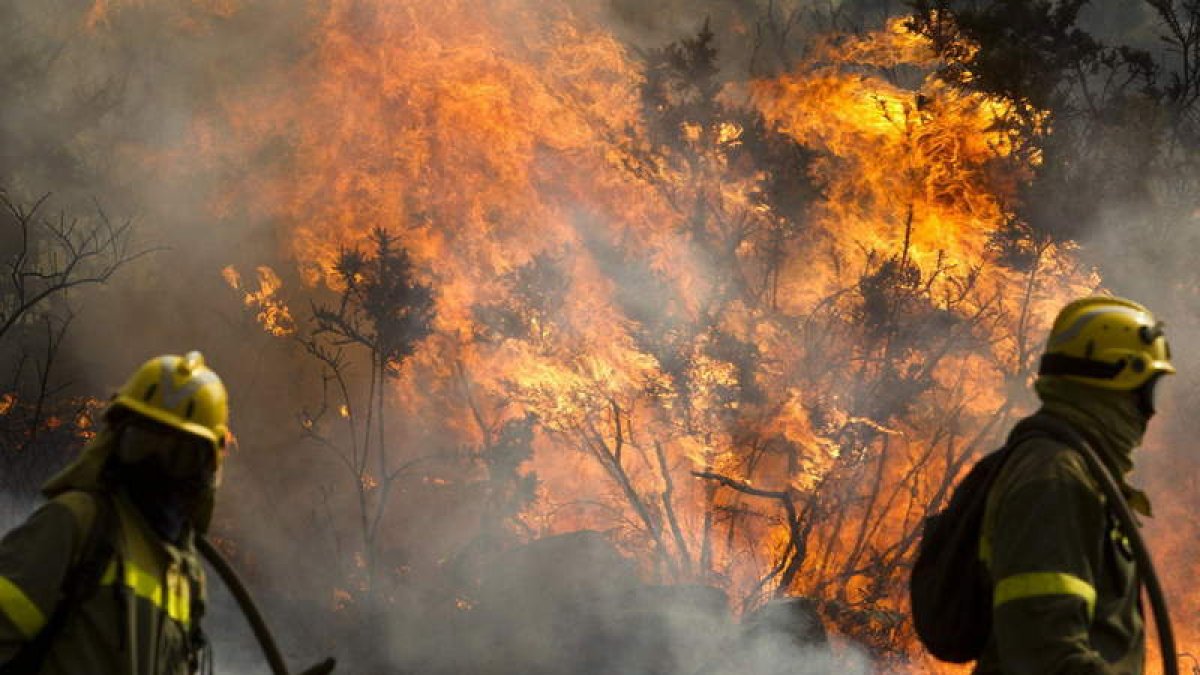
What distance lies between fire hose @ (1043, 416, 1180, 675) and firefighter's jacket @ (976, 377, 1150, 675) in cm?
2

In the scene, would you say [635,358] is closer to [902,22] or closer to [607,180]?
[607,180]

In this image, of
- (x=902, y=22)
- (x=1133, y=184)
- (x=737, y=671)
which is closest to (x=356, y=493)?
(x=737, y=671)

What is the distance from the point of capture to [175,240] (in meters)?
18.4

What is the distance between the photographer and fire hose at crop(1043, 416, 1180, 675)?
3117 millimetres

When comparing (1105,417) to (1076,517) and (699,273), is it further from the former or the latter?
(699,273)

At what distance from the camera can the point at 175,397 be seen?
3279 millimetres

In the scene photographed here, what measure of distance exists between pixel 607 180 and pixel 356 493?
4.99 m

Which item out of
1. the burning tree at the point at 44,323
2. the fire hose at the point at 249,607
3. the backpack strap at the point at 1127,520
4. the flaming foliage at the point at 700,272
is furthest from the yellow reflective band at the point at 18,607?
the burning tree at the point at 44,323

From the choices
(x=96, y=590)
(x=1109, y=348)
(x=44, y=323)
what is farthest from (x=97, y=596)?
(x=44, y=323)

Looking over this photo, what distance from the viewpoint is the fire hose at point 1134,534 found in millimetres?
3117

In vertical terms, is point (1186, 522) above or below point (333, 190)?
below

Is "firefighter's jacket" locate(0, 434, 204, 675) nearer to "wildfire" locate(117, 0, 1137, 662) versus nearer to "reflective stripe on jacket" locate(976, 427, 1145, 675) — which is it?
"reflective stripe on jacket" locate(976, 427, 1145, 675)

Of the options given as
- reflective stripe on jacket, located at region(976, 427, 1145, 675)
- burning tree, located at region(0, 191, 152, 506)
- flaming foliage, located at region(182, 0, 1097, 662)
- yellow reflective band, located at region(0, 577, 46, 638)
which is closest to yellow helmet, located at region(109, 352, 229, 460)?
yellow reflective band, located at region(0, 577, 46, 638)

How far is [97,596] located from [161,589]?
207 millimetres
